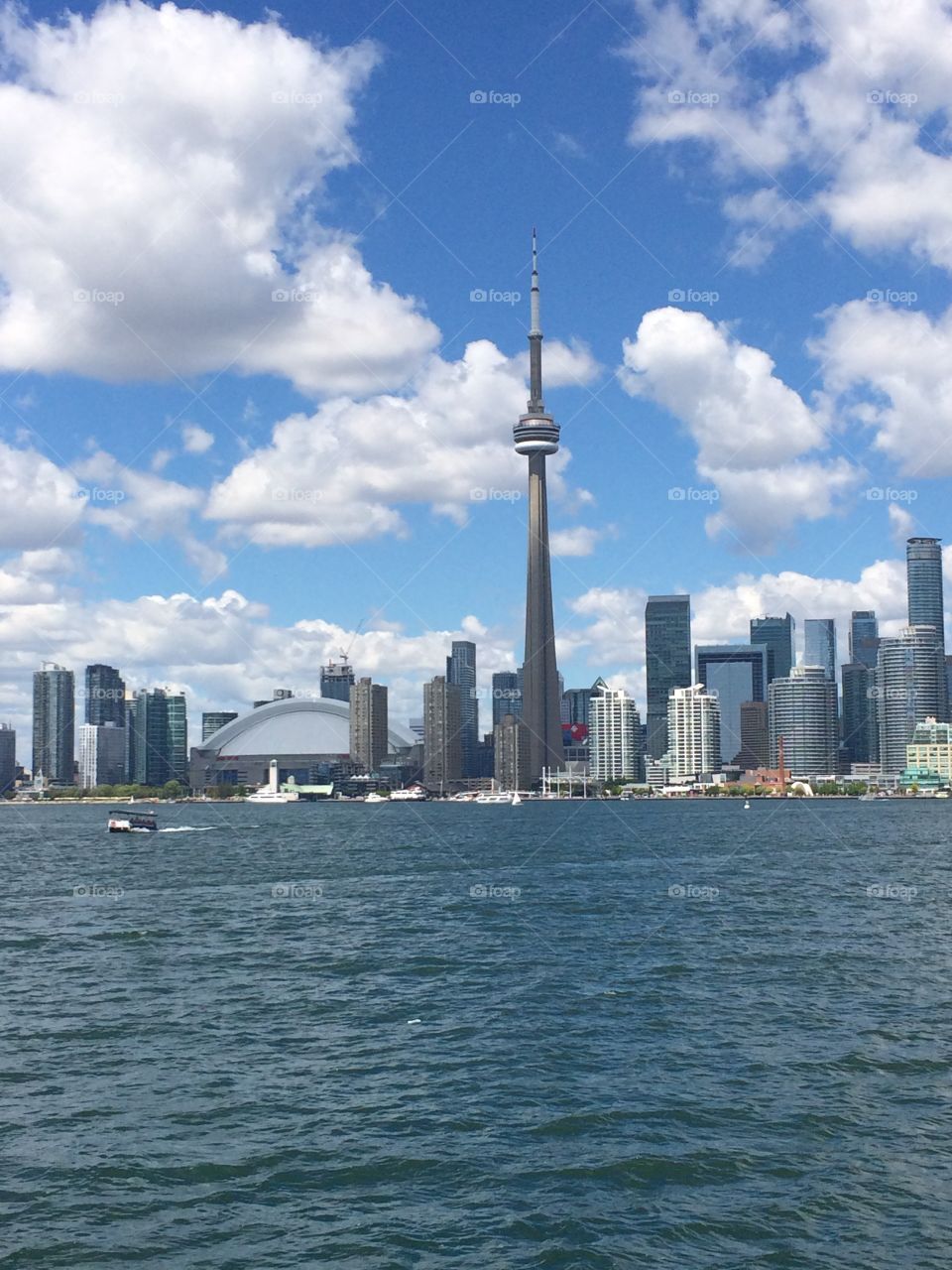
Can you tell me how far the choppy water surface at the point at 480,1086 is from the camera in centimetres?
2080

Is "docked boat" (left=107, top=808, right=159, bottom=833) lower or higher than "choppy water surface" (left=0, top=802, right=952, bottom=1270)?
lower

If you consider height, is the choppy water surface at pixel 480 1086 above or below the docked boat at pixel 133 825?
above

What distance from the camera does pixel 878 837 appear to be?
463 ft

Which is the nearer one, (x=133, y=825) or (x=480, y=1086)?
(x=480, y=1086)

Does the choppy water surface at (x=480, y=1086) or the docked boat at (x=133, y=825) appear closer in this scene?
the choppy water surface at (x=480, y=1086)

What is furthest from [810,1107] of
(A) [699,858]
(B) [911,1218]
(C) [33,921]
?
(A) [699,858]

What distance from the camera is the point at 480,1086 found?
96.8 ft

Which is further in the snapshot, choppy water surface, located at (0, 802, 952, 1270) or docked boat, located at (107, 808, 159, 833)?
docked boat, located at (107, 808, 159, 833)

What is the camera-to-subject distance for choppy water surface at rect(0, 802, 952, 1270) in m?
20.8

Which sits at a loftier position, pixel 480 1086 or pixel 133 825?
pixel 480 1086

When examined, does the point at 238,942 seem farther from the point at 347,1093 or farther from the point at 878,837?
the point at 878,837

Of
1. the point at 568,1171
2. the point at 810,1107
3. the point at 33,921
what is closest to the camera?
the point at 568,1171

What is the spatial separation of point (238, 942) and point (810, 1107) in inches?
1248

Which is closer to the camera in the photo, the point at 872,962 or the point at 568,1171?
the point at 568,1171
